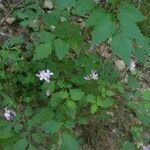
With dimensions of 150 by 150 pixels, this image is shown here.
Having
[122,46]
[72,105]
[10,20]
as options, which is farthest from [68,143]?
[10,20]

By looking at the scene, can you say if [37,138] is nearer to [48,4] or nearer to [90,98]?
[90,98]

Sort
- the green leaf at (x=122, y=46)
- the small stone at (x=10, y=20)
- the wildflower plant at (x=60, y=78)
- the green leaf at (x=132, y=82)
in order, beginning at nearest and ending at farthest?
the green leaf at (x=122, y=46)
the wildflower plant at (x=60, y=78)
the green leaf at (x=132, y=82)
the small stone at (x=10, y=20)

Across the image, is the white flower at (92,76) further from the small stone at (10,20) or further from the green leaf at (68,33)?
the small stone at (10,20)

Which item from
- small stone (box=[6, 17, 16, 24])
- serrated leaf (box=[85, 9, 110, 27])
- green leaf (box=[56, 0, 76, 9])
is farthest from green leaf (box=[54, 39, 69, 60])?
small stone (box=[6, 17, 16, 24])

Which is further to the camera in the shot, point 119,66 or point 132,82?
point 119,66

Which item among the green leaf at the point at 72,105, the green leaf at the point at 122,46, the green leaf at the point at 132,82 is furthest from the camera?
the green leaf at the point at 132,82

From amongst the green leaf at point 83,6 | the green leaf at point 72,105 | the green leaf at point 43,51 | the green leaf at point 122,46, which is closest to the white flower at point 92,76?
the green leaf at point 72,105

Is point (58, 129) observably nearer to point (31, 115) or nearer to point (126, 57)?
point (31, 115)
